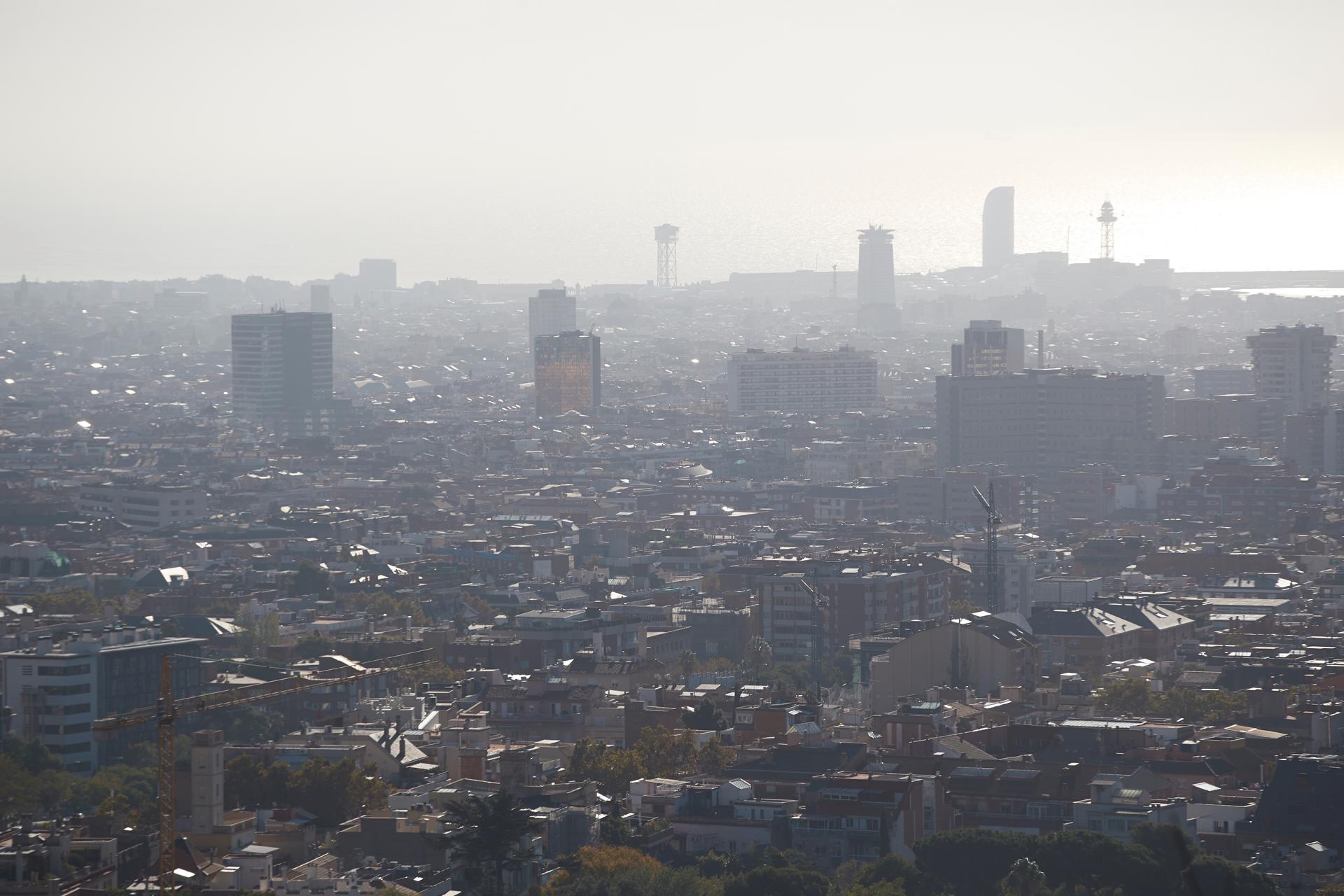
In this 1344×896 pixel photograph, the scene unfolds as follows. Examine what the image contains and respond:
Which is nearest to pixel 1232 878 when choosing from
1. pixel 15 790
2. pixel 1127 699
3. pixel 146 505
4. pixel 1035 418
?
pixel 15 790

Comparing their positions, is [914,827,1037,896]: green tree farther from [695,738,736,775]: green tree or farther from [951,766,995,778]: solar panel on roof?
[695,738,736,775]: green tree

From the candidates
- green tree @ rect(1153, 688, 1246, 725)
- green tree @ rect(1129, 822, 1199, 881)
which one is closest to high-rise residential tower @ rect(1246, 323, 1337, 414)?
green tree @ rect(1153, 688, 1246, 725)

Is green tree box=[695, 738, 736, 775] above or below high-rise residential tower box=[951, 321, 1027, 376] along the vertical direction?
below

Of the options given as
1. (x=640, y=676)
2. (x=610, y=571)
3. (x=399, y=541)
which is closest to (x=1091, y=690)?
(x=640, y=676)

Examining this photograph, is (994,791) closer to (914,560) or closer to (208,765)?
(208,765)

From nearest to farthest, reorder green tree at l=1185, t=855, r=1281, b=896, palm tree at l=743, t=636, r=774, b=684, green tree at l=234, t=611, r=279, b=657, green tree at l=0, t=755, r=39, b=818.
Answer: green tree at l=1185, t=855, r=1281, b=896, green tree at l=0, t=755, r=39, b=818, palm tree at l=743, t=636, r=774, b=684, green tree at l=234, t=611, r=279, b=657

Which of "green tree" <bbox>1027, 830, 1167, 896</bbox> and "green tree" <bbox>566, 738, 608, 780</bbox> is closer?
"green tree" <bbox>1027, 830, 1167, 896</bbox>
